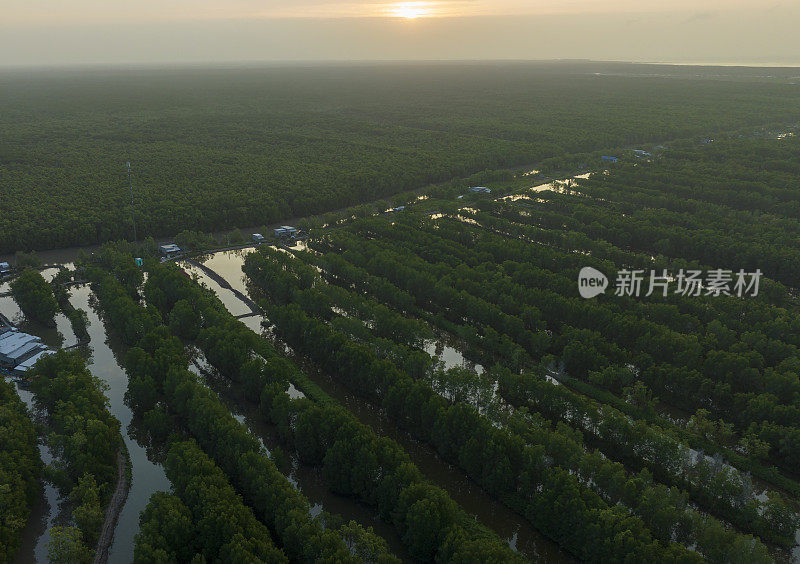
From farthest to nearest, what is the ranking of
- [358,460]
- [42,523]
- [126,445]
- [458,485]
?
[126,445], [458,485], [358,460], [42,523]

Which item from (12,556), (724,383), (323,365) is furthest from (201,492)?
(724,383)

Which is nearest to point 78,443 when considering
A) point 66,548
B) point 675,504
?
point 66,548

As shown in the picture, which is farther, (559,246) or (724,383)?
(559,246)

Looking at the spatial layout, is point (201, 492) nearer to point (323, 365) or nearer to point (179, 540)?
point (179, 540)

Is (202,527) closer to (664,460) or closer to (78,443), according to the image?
(78,443)

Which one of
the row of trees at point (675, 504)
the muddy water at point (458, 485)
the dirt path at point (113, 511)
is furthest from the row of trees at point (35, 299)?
the row of trees at point (675, 504)
